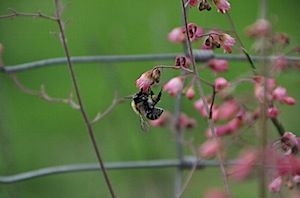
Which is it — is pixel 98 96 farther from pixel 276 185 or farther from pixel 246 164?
pixel 246 164

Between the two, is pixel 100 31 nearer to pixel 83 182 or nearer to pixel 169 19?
pixel 169 19

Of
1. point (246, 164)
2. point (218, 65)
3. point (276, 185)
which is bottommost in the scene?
point (276, 185)

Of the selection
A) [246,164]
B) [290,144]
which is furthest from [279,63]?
[246,164]

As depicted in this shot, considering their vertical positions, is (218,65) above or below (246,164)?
above

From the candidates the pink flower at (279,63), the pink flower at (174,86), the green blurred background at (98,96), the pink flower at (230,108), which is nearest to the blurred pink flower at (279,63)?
the pink flower at (279,63)

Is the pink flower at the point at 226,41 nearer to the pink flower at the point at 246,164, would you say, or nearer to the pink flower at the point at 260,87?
the pink flower at the point at 260,87

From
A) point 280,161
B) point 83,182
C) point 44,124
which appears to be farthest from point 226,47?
point 44,124

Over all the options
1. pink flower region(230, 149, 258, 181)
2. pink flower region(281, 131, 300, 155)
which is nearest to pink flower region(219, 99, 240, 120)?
pink flower region(281, 131, 300, 155)
